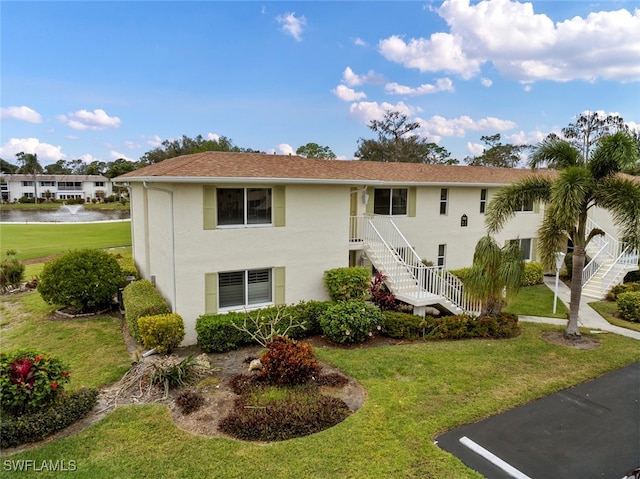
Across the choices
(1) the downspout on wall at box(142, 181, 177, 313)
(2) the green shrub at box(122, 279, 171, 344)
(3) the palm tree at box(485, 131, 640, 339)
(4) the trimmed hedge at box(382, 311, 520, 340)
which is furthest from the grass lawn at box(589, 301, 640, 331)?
(2) the green shrub at box(122, 279, 171, 344)

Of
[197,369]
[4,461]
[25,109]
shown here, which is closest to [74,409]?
[4,461]

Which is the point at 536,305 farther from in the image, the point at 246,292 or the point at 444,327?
the point at 246,292

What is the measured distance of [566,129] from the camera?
5172cm

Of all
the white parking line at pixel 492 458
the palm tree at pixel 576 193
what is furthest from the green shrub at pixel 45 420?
the palm tree at pixel 576 193

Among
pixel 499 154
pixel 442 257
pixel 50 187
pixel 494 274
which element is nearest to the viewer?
pixel 494 274

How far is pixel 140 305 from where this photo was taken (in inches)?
422

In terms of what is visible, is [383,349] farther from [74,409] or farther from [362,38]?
[362,38]

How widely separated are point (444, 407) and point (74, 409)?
693 cm

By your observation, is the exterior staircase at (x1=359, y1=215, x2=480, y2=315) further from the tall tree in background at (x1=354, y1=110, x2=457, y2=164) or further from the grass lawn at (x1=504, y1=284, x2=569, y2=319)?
the tall tree in background at (x1=354, y1=110, x2=457, y2=164)

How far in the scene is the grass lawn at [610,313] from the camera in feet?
45.2

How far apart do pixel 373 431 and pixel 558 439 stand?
3.22 meters

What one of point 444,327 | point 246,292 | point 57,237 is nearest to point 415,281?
point 444,327

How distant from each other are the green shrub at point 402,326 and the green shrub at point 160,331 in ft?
19.8

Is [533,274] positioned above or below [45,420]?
above
